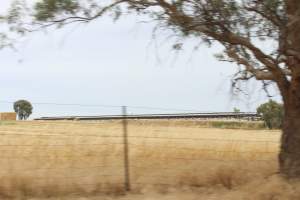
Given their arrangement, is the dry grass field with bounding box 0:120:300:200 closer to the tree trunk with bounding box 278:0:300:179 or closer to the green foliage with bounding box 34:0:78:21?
the tree trunk with bounding box 278:0:300:179

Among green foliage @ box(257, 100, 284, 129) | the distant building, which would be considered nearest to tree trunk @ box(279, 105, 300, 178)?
green foliage @ box(257, 100, 284, 129)

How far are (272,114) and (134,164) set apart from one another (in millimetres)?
4779

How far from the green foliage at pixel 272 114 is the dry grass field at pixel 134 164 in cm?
91

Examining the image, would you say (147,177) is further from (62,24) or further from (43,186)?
(62,24)

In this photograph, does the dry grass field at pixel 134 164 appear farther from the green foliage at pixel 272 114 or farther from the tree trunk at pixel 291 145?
the green foliage at pixel 272 114

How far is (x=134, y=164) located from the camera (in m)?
13.7

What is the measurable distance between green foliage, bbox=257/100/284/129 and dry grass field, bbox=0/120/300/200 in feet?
2.99

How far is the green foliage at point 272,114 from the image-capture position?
1461 cm

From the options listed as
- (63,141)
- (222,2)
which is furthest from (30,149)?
(222,2)

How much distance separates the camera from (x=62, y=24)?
12.1 meters

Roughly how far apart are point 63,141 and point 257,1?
6.04 meters

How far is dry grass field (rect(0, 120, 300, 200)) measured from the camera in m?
11.5

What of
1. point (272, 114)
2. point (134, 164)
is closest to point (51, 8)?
point (134, 164)

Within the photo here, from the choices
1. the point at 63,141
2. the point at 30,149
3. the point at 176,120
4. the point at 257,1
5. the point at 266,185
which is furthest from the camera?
the point at 176,120
